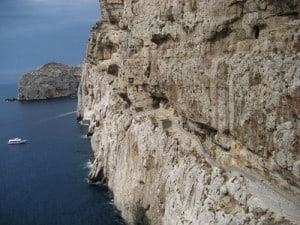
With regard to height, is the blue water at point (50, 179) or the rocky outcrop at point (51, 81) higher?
the rocky outcrop at point (51, 81)

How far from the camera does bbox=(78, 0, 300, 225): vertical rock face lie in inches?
1404

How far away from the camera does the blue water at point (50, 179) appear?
→ 65.4 meters

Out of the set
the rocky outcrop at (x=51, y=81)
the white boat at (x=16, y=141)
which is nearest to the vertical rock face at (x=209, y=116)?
the white boat at (x=16, y=141)

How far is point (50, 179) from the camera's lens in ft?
269

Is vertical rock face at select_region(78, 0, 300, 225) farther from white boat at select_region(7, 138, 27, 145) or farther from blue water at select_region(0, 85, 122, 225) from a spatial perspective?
white boat at select_region(7, 138, 27, 145)

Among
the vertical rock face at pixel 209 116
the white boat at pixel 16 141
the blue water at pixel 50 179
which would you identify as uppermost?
the vertical rock face at pixel 209 116

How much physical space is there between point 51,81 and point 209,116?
14369 centimetres

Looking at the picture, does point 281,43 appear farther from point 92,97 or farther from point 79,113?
point 79,113

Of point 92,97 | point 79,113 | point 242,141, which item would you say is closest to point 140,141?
point 242,141

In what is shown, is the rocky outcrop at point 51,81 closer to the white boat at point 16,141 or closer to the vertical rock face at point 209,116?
the white boat at point 16,141

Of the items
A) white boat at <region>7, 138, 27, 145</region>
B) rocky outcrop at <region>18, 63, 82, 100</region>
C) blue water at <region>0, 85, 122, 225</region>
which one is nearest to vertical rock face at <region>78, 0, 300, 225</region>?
blue water at <region>0, 85, 122, 225</region>

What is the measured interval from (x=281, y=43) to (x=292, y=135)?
21.9 ft

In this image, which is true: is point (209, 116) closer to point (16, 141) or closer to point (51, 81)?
point (16, 141)

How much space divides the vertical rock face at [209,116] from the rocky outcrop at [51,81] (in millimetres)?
112614
